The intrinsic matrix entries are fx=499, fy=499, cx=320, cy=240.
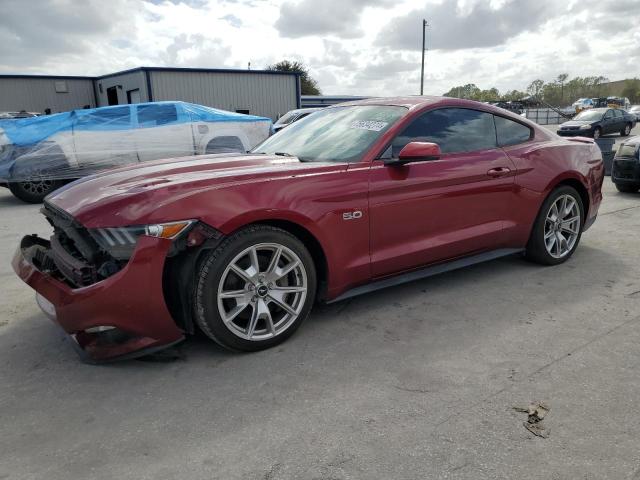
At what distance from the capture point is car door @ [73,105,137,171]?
8.20m

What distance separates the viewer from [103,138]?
8320 mm

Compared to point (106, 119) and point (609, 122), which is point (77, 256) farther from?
point (609, 122)

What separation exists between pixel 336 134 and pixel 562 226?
7.64 ft

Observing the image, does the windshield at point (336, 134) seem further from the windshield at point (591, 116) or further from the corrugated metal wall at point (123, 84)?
the windshield at point (591, 116)

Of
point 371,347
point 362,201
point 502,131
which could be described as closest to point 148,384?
point 371,347

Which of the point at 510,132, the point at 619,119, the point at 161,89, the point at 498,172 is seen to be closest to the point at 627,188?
the point at 510,132

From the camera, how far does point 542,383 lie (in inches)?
101

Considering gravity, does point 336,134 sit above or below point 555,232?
above

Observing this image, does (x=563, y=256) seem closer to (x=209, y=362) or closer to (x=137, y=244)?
(x=209, y=362)

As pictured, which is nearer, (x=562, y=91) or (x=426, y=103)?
(x=426, y=103)

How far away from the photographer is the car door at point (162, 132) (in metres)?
8.64

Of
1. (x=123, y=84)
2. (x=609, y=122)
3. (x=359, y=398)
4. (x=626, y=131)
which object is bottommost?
(x=359, y=398)

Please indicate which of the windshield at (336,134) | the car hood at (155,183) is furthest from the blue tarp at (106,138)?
the car hood at (155,183)

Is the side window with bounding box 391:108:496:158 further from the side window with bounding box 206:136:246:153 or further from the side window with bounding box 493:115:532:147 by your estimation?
the side window with bounding box 206:136:246:153
